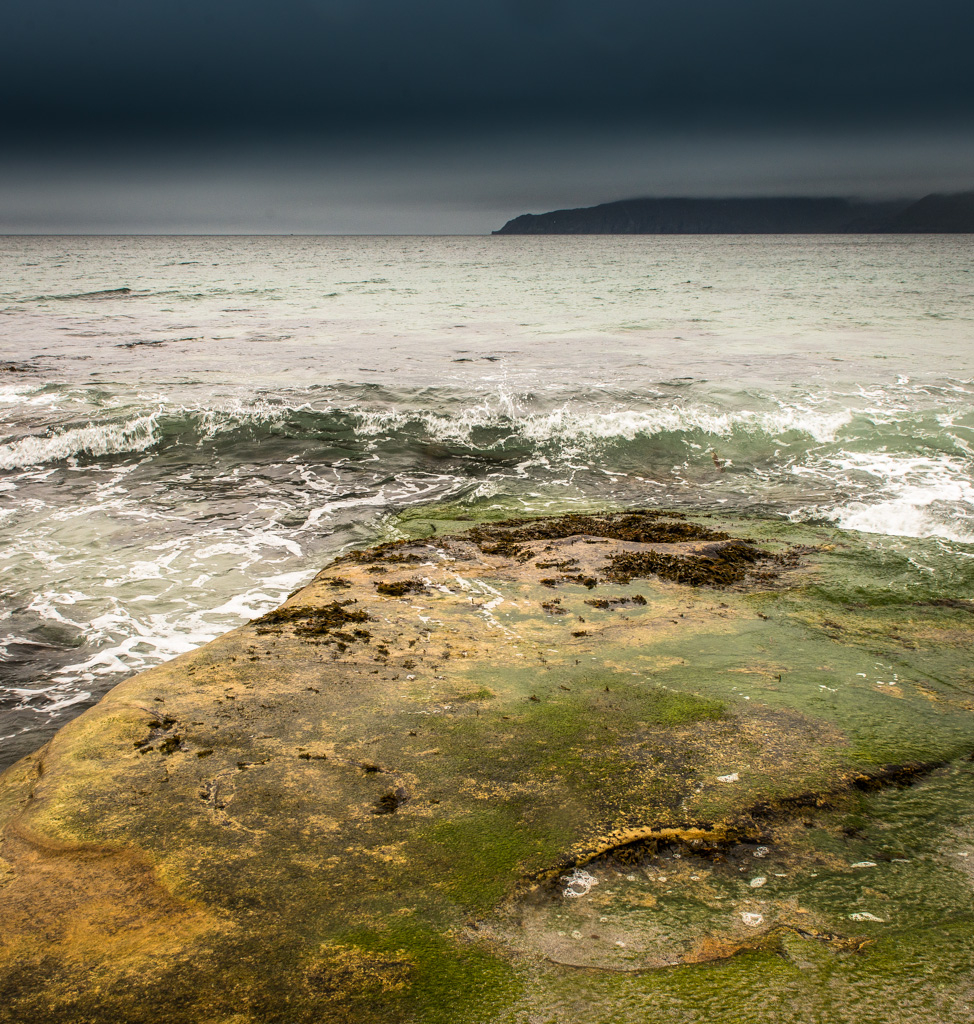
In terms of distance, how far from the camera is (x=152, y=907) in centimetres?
230

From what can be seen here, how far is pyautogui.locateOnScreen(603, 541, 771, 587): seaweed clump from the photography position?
5.39 m

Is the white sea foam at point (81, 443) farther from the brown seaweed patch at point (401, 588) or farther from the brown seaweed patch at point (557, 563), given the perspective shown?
the brown seaweed patch at point (557, 563)

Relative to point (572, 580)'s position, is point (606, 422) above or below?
above

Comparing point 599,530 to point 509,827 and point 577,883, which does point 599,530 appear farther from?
point 577,883

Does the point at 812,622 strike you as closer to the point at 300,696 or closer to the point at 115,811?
the point at 300,696

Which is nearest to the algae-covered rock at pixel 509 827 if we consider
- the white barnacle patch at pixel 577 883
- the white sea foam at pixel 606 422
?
the white barnacle patch at pixel 577 883

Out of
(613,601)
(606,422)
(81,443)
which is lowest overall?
(613,601)

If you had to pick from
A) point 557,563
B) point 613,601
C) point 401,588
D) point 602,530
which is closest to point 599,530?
point 602,530

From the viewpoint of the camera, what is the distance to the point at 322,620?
4598mm

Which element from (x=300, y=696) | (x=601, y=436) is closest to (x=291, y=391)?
(x=601, y=436)

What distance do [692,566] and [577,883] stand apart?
3.56 m

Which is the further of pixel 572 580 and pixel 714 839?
pixel 572 580

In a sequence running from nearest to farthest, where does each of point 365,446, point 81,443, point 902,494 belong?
point 902,494, point 81,443, point 365,446

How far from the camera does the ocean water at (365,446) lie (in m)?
6.02
